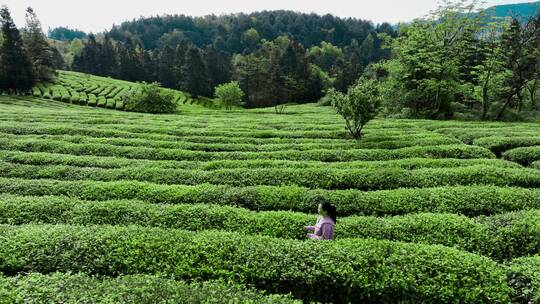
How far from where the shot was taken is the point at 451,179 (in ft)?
60.3

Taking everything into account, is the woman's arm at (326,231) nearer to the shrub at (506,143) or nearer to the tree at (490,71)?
the shrub at (506,143)

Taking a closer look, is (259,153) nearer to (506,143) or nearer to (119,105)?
(506,143)

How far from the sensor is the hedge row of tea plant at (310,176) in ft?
60.2

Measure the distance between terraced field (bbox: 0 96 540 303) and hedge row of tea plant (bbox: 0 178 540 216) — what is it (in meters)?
0.08

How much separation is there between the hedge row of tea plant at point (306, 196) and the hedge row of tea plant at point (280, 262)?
449 centimetres

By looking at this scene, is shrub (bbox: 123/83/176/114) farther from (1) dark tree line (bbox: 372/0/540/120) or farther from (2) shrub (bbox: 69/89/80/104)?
(1) dark tree line (bbox: 372/0/540/120)

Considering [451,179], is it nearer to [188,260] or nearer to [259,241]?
[259,241]

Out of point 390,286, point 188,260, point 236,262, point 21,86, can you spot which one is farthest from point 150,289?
point 21,86

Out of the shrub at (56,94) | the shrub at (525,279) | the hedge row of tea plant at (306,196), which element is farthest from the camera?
the shrub at (56,94)

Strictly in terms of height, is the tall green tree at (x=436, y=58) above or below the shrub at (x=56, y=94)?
above

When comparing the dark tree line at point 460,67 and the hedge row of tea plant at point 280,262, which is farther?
the dark tree line at point 460,67

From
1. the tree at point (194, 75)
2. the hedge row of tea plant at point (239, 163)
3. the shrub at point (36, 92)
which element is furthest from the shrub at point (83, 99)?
the hedge row of tea plant at point (239, 163)

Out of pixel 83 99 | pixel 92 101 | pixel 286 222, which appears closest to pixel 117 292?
pixel 286 222

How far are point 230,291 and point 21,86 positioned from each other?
285 ft
